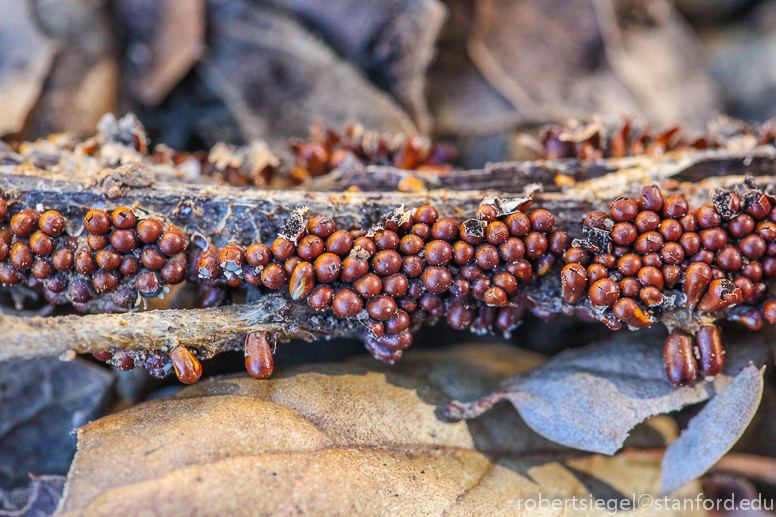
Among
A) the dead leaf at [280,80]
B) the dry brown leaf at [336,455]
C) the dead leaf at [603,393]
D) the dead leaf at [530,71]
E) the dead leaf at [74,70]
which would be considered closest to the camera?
the dry brown leaf at [336,455]

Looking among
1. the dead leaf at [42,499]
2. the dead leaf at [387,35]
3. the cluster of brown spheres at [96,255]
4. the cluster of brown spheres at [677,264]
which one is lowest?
the dead leaf at [42,499]

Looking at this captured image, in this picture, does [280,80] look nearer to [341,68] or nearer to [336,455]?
[341,68]

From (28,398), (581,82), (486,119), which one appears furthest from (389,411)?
(581,82)

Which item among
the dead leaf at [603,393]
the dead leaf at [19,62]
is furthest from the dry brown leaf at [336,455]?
the dead leaf at [19,62]

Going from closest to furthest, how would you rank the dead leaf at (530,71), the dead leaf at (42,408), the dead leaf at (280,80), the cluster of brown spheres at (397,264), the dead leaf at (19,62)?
1. the cluster of brown spheres at (397,264)
2. the dead leaf at (42,408)
3. the dead leaf at (19,62)
4. the dead leaf at (280,80)
5. the dead leaf at (530,71)

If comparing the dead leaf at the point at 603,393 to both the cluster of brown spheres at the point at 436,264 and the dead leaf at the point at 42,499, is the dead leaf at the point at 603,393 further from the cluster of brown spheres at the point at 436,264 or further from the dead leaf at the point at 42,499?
the dead leaf at the point at 42,499

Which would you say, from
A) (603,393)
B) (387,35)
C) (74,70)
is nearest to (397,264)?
(603,393)

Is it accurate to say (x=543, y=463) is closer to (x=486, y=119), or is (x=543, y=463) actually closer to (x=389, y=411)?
(x=389, y=411)
